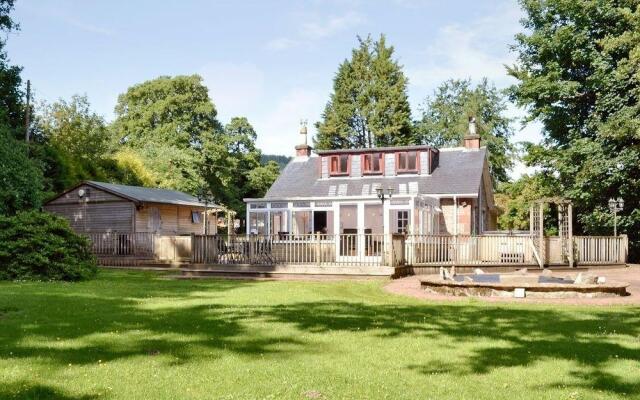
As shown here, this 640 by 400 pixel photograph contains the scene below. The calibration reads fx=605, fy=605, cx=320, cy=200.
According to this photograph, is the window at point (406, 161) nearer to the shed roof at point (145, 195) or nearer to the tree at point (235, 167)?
the shed roof at point (145, 195)

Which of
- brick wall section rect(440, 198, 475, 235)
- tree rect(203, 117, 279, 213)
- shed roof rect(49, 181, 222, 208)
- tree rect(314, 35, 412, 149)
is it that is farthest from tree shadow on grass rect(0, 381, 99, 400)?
tree rect(314, 35, 412, 149)

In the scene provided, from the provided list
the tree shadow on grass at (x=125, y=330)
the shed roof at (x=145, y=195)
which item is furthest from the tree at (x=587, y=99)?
the tree shadow on grass at (x=125, y=330)

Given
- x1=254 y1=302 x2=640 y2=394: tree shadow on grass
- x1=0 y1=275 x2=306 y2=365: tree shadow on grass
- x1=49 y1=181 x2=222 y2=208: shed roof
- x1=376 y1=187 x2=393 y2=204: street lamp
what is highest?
x1=49 y1=181 x2=222 y2=208: shed roof

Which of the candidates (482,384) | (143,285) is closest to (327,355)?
(482,384)

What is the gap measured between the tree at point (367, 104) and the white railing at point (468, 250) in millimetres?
33286

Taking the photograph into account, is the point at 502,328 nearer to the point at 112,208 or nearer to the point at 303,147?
the point at 112,208

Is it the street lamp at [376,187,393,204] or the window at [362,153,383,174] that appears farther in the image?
the window at [362,153,383,174]

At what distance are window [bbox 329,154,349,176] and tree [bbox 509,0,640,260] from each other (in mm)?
10098

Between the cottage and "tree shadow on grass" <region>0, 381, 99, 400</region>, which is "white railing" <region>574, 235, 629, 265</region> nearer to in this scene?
the cottage

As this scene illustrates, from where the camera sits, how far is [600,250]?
26078 mm

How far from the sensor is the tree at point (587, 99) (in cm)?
2869

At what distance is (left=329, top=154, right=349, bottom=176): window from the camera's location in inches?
1401

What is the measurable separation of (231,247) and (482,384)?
1794 centimetres

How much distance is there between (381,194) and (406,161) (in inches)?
422
